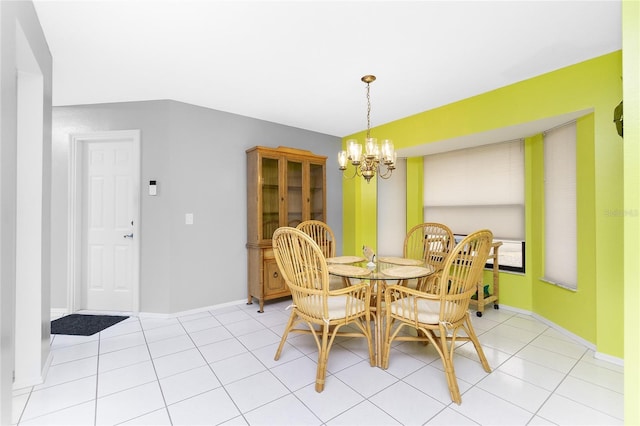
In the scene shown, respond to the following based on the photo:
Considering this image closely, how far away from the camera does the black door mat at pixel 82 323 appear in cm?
274

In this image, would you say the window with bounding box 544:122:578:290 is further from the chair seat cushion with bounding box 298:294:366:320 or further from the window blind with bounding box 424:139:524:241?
the chair seat cushion with bounding box 298:294:366:320

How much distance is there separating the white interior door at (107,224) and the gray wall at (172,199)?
0.20 m

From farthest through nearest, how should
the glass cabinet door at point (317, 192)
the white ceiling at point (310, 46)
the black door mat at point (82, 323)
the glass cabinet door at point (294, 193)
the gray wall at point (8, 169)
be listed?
the glass cabinet door at point (317, 192) → the glass cabinet door at point (294, 193) → the black door mat at point (82, 323) → the white ceiling at point (310, 46) → the gray wall at point (8, 169)

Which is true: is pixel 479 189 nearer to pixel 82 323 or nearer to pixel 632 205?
pixel 632 205

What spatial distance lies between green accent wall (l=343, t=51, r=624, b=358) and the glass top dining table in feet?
4.44

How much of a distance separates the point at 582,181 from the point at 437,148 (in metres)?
1.50

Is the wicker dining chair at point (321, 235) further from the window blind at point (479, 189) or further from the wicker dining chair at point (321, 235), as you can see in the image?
the window blind at point (479, 189)

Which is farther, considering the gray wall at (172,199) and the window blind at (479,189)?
the window blind at (479,189)

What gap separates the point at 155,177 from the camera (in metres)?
3.15

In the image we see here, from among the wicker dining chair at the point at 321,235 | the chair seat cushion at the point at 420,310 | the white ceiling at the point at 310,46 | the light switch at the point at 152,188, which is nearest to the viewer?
the white ceiling at the point at 310,46

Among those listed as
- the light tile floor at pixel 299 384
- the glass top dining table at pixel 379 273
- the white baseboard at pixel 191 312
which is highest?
the glass top dining table at pixel 379 273

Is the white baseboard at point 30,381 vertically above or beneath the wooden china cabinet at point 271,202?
beneath

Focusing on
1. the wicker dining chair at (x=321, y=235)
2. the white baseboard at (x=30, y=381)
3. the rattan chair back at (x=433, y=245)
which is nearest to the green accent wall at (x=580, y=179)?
the rattan chair back at (x=433, y=245)

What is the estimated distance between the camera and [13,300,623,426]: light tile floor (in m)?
1.60
